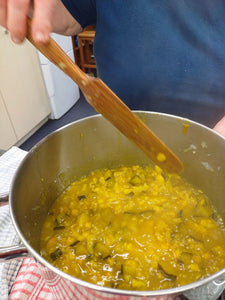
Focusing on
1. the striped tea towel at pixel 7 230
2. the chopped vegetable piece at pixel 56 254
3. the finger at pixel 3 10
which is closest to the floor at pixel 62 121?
the striped tea towel at pixel 7 230

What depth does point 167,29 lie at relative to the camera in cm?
101

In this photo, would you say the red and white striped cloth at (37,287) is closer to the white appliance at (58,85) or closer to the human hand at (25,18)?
the human hand at (25,18)

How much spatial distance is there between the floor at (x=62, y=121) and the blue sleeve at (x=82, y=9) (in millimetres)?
1779

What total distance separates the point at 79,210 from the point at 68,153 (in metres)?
0.25

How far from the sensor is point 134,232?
0.96m

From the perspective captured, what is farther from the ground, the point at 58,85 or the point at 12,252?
the point at 12,252

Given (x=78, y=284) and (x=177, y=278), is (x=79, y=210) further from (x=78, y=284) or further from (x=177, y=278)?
(x=78, y=284)

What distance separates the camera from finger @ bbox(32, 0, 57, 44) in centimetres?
59

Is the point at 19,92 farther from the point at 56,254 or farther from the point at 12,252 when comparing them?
the point at 12,252

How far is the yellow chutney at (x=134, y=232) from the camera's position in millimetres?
842

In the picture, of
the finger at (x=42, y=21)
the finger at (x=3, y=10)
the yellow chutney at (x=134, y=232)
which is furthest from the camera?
the yellow chutney at (x=134, y=232)

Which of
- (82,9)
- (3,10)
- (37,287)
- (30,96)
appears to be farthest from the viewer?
(30,96)

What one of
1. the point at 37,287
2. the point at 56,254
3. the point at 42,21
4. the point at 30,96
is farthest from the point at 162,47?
the point at 30,96

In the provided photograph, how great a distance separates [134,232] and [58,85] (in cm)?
249
